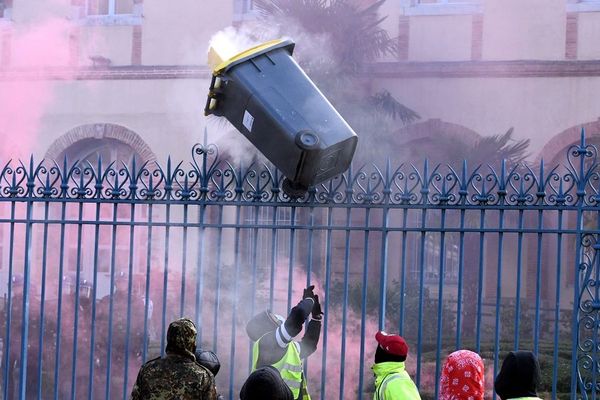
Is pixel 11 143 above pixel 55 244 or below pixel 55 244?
above

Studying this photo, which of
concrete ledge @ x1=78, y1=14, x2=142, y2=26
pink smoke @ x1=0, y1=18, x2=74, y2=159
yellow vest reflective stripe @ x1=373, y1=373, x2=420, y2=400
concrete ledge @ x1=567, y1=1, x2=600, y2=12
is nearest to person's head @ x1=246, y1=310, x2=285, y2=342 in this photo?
yellow vest reflective stripe @ x1=373, y1=373, x2=420, y2=400

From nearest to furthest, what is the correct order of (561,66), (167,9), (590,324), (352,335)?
(590,324) → (352,335) → (561,66) → (167,9)

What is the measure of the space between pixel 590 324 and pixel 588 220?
9.30 m

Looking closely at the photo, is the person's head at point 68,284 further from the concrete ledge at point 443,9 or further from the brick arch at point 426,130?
the concrete ledge at point 443,9

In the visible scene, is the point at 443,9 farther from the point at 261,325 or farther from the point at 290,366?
the point at 290,366

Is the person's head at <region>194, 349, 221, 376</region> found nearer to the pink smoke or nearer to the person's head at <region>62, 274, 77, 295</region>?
the person's head at <region>62, 274, 77, 295</region>

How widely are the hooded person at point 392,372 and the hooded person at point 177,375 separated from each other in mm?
902

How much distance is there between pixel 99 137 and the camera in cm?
1928

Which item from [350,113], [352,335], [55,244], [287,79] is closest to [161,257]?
[55,244]

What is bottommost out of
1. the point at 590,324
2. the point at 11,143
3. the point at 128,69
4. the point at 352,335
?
the point at 352,335

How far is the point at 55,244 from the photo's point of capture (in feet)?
58.3

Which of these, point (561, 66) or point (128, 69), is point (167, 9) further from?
point (561, 66)

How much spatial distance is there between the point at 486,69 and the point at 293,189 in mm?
10845

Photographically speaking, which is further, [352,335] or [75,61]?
[75,61]
